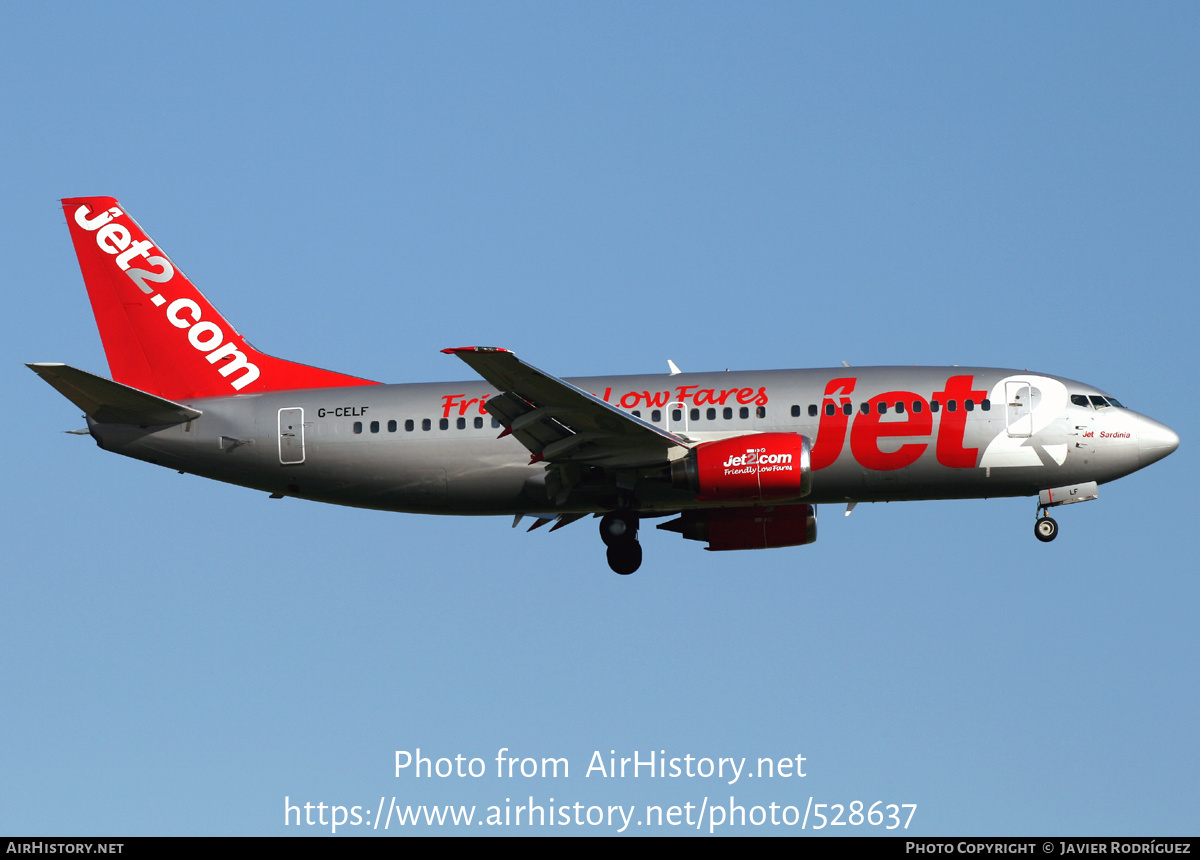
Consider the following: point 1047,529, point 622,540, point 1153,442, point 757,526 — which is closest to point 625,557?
point 622,540

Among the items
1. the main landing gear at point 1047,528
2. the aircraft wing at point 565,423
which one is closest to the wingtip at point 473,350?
the aircraft wing at point 565,423

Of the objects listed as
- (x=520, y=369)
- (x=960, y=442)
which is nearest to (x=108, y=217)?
(x=520, y=369)

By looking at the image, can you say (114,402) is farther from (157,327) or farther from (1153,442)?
(1153,442)

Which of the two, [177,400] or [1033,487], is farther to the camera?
[177,400]

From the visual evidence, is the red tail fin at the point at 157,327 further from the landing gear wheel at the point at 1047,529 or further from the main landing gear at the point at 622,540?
the landing gear wheel at the point at 1047,529

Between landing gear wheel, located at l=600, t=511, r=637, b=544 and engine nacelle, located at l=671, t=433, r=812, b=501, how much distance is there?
2660 millimetres

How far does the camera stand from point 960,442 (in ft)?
133

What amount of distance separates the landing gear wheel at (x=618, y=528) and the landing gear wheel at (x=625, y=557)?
0.12 metres

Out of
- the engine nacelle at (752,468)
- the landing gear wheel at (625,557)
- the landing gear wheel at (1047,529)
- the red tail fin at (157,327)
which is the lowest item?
the landing gear wheel at (625,557)

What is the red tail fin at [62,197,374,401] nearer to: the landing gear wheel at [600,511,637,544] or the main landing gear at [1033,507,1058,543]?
the landing gear wheel at [600,511,637,544]

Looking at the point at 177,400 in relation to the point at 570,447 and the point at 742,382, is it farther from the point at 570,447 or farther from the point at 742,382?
the point at 742,382

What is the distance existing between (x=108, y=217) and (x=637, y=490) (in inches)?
675

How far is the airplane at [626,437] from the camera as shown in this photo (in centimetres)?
4025

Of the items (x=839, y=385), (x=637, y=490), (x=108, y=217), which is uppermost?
(x=108, y=217)
